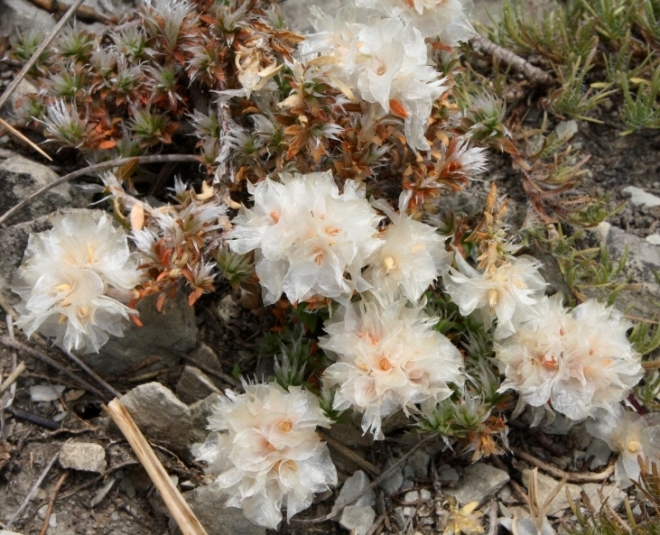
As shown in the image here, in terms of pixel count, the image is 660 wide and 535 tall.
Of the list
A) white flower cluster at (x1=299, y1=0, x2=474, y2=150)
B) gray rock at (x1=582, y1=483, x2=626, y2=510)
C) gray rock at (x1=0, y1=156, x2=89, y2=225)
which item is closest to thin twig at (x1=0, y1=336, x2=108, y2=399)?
gray rock at (x1=0, y1=156, x2=89, y2=225)

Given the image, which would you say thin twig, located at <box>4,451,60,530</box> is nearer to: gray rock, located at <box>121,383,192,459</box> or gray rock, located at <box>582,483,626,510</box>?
gray rock, located at <box>121,383,192,459</box>

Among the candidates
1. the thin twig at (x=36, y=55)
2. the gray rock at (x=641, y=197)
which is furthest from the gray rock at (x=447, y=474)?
the thin twig at (x=36, y=55)

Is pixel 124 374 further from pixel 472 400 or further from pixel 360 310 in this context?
pixel 472 400

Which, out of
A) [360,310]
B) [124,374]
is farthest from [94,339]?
[360,310]

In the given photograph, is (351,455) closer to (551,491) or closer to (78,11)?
(551,491)

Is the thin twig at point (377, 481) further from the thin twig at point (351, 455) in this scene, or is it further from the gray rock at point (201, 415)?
the gray rock at point (201, 415)

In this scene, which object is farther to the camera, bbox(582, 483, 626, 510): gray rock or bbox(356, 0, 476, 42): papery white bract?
bbox(582, 483, 626, 510): gray rock

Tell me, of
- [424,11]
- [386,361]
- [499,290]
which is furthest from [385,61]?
[386,361]
